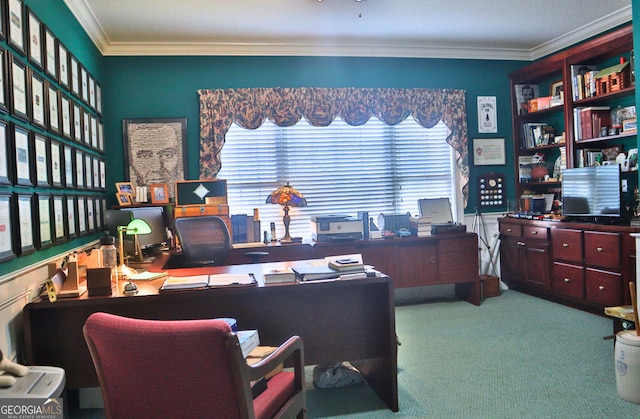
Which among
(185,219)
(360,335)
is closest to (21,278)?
(185,219)

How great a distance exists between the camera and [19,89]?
234 centimetres

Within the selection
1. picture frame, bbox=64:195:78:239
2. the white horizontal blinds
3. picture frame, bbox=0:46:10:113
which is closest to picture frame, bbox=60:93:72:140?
picture frame, bbox=64:195:78:239

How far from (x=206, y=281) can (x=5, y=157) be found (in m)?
1.10

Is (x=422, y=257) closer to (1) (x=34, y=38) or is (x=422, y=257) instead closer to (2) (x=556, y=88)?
(2) (x=556, y=88)

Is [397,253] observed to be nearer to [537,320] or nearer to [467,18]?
[537,320]

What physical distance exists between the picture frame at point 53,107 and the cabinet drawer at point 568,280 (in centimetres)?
432

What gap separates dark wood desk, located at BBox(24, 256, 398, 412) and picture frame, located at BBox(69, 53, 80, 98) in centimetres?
178

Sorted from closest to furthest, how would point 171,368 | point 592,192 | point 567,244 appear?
1. point 171,368
2. point 592,192
3. point 567,244

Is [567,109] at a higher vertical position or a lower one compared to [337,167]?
higher

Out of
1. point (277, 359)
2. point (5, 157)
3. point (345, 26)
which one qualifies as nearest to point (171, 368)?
point (277, 359)

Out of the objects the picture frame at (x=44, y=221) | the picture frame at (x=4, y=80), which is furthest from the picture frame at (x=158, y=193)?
the picture frame at (x=4, y=80)

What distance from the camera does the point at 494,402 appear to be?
8.16ft

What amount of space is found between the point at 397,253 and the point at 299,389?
2.85 m

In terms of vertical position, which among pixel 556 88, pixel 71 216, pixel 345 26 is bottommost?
pixel 71 216
